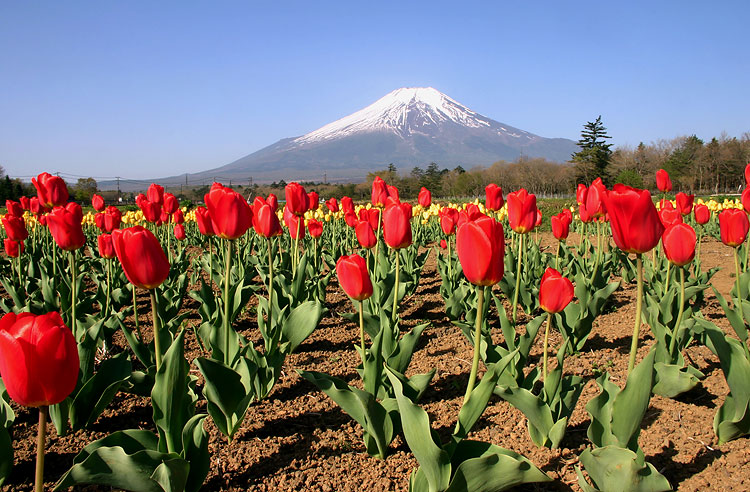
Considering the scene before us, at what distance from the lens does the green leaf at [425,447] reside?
1.68 meters

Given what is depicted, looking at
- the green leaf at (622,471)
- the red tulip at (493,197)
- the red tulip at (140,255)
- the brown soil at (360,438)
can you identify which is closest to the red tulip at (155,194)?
the brown soil at (360,438)

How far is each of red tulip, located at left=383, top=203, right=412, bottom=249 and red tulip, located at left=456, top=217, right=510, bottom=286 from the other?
3.72 feet

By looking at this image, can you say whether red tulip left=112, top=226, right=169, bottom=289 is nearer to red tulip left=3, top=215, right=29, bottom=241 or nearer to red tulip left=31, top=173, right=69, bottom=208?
red tulip left=3, top=215, right=29, bottom=241

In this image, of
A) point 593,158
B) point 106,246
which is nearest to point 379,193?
point 106,246

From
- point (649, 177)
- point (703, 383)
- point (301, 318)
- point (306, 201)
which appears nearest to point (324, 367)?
point (301, 318)

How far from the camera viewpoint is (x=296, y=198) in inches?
161

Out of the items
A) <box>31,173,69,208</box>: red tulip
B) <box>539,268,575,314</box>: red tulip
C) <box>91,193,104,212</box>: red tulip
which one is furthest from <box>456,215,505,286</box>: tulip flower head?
<box>91,193,104,212</box>: red tulip

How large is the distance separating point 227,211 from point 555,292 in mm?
1649

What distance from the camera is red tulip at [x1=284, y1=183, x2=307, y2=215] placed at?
4043 mm

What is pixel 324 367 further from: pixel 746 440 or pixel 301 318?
pixel 746 440

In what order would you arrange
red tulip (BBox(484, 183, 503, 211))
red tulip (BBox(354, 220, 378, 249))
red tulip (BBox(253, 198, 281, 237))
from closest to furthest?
red tulip (BBox(253, 198, 281, 237)) → red tulip (BBox(354, 220, 378, 249)) → red tulip (BBox(484, 183, 503, 211))

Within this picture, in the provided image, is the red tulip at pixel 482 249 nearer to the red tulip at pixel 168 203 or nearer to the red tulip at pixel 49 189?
the red tulip at pixel 49 189

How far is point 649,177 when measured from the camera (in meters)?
58.6

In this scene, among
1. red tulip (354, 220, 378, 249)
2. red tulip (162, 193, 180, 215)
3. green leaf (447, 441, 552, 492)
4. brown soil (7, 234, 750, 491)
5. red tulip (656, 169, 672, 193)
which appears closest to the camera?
green leaf (447, 441, 552, 492)
